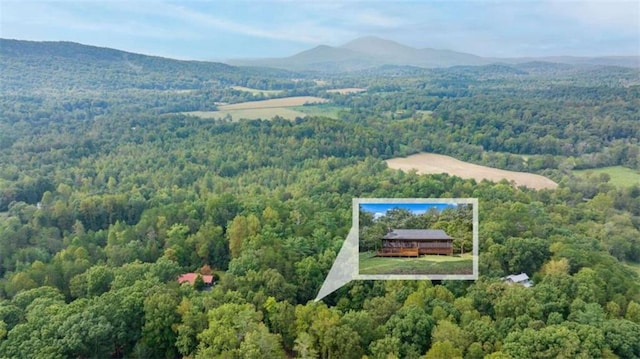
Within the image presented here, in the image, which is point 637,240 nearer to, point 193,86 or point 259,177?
point 259,177

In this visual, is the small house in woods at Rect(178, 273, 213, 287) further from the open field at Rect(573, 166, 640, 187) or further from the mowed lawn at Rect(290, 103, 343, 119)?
the mowed lawn at Rect(290, 103, 343, 119)

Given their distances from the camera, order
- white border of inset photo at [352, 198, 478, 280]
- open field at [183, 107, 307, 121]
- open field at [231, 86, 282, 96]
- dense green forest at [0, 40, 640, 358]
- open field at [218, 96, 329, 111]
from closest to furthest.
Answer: white border of inset photo at [352, 198, 478, 280] → dense green forest at [0, 40, 640, 358] → open field at [183, 107, 307, 121] → open field at [218, 96, 329, 111] → open field at [231, 86, 282, 96]

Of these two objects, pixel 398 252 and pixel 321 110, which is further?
pixel 321 110

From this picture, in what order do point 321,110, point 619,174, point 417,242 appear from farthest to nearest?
point 321,110 → point 619,174 → point 417,242

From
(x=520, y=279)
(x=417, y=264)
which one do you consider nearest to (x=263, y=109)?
(x=520, y=279)

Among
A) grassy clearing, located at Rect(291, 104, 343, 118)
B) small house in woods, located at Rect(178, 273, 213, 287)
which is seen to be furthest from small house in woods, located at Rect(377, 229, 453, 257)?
grassy clearing, located at Rect(291, 104, 343, 118)

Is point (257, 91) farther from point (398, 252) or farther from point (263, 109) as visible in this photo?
point (398, 252)

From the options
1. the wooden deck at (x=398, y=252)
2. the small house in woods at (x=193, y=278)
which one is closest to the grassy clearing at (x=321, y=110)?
the small house in woods at (x=193, y=278)
